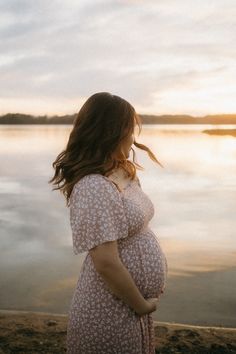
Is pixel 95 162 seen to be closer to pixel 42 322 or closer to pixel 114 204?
pixel 114 204

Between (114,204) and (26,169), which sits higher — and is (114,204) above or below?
above

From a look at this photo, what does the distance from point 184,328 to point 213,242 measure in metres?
5.04

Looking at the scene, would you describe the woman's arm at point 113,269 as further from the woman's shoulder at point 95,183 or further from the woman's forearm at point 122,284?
the woman's shoulder at point 95,183

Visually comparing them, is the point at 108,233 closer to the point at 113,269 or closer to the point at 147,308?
the point at 113,269

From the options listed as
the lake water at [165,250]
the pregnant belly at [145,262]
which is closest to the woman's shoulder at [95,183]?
the pregnant belly at [145,262]

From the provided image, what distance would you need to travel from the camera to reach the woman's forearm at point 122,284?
231 cm

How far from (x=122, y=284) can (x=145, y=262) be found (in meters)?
0.27

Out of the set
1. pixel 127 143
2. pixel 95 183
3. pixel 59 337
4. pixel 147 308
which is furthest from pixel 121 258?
pixel 59 337

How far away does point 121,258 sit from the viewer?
249cm

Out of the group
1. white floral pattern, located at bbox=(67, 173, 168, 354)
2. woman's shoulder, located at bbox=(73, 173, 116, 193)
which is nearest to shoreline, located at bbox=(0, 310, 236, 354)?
white floral pattern, located at bbox=(67, 173, 168, 354)

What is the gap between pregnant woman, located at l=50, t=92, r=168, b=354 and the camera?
2.32 meters

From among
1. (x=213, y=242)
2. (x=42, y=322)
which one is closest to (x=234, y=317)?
(x=42, y=322)

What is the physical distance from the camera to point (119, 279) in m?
2.32

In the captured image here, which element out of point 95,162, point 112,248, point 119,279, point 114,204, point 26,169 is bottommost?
point 26,169
